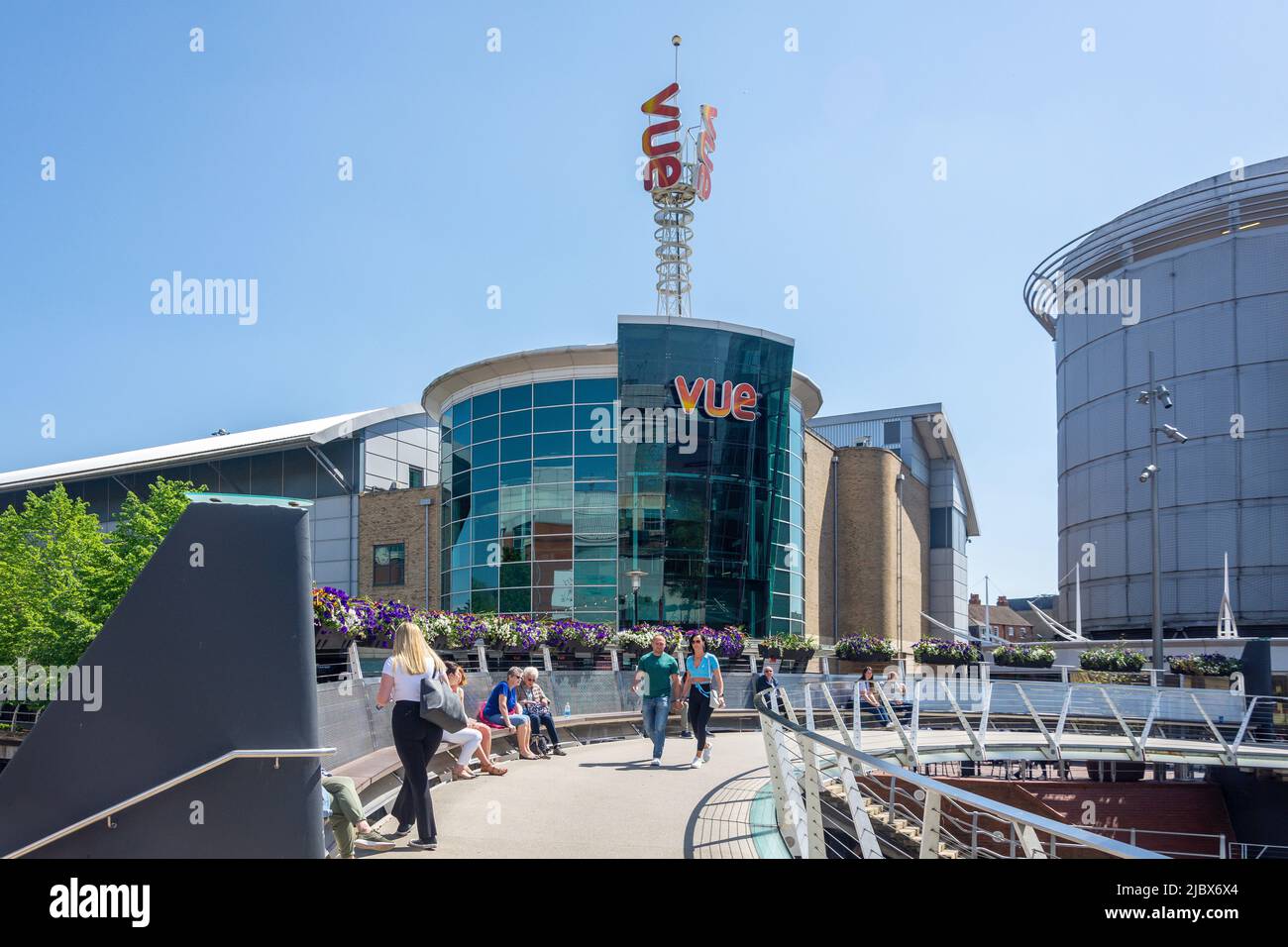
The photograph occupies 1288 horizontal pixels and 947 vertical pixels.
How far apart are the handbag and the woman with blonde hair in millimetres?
59

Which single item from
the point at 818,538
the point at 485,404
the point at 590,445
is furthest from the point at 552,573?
the point at 818,538

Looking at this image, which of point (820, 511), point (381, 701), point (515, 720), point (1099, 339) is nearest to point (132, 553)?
point (820, 511)

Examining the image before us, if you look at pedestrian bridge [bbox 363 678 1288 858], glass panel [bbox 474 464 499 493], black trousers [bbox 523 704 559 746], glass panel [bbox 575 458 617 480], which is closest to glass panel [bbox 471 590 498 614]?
glass panel [bbox 474 464 499 493]

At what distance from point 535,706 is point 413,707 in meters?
8.61

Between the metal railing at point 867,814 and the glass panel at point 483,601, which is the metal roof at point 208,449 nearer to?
the glass panel at point 483,601

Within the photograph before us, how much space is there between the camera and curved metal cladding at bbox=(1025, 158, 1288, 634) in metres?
60.1

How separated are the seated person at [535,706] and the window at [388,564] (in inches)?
1506

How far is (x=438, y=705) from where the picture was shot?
23.2 feet

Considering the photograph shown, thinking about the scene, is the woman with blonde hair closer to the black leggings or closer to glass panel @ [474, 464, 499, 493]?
the black leggings

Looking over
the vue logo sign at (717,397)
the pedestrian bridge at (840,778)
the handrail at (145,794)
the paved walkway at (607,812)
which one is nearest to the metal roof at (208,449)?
the vue logo sign at (717,397)

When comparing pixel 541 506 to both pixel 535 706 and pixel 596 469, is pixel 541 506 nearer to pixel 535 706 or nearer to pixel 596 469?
pixel 596 469
